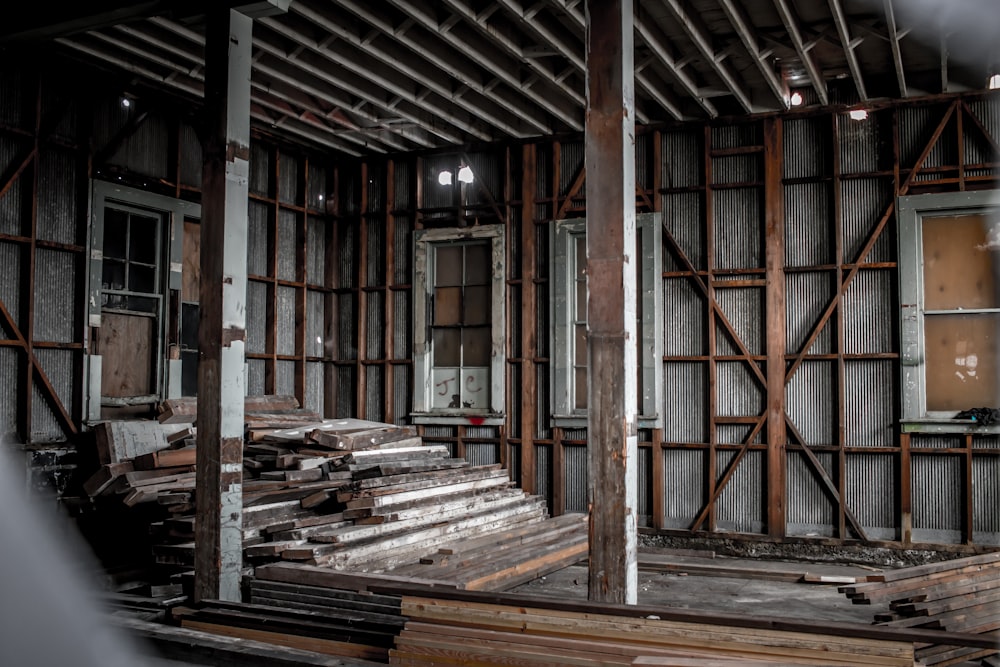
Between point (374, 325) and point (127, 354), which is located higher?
point (374, 325)

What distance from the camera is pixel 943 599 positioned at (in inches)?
268

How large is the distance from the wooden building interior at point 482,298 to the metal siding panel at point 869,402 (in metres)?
0.04

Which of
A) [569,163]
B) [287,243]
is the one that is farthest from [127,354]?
[569,163]

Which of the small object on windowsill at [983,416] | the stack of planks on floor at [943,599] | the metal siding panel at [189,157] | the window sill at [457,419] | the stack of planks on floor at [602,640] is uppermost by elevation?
the metal siding panel at [189,157]

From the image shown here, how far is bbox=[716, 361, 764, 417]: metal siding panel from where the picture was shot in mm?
10734

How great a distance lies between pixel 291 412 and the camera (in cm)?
1140

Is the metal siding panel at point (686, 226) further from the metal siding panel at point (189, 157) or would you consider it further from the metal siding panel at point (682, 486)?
the metal siding panel at point (189, 157)

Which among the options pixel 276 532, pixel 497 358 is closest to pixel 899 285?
pixel 497 358

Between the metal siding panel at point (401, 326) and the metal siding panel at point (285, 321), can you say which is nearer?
the metal siding panel at point (285, 321)

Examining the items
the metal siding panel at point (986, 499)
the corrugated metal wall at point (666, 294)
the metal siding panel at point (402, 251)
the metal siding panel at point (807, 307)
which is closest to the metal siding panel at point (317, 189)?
the corrugated metal wall at point (666, 294)

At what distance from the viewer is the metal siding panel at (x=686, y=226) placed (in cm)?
1108

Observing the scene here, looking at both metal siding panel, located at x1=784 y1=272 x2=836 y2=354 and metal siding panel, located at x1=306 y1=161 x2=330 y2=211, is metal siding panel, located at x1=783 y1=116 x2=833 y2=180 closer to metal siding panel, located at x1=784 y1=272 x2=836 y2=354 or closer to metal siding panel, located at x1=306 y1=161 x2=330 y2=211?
metal siding panel, located at x1=784 y1=272 x2=836 y2=354

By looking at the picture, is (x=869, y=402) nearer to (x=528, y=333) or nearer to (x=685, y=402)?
(x=685, y=402)

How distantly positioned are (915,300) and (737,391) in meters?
2.25
